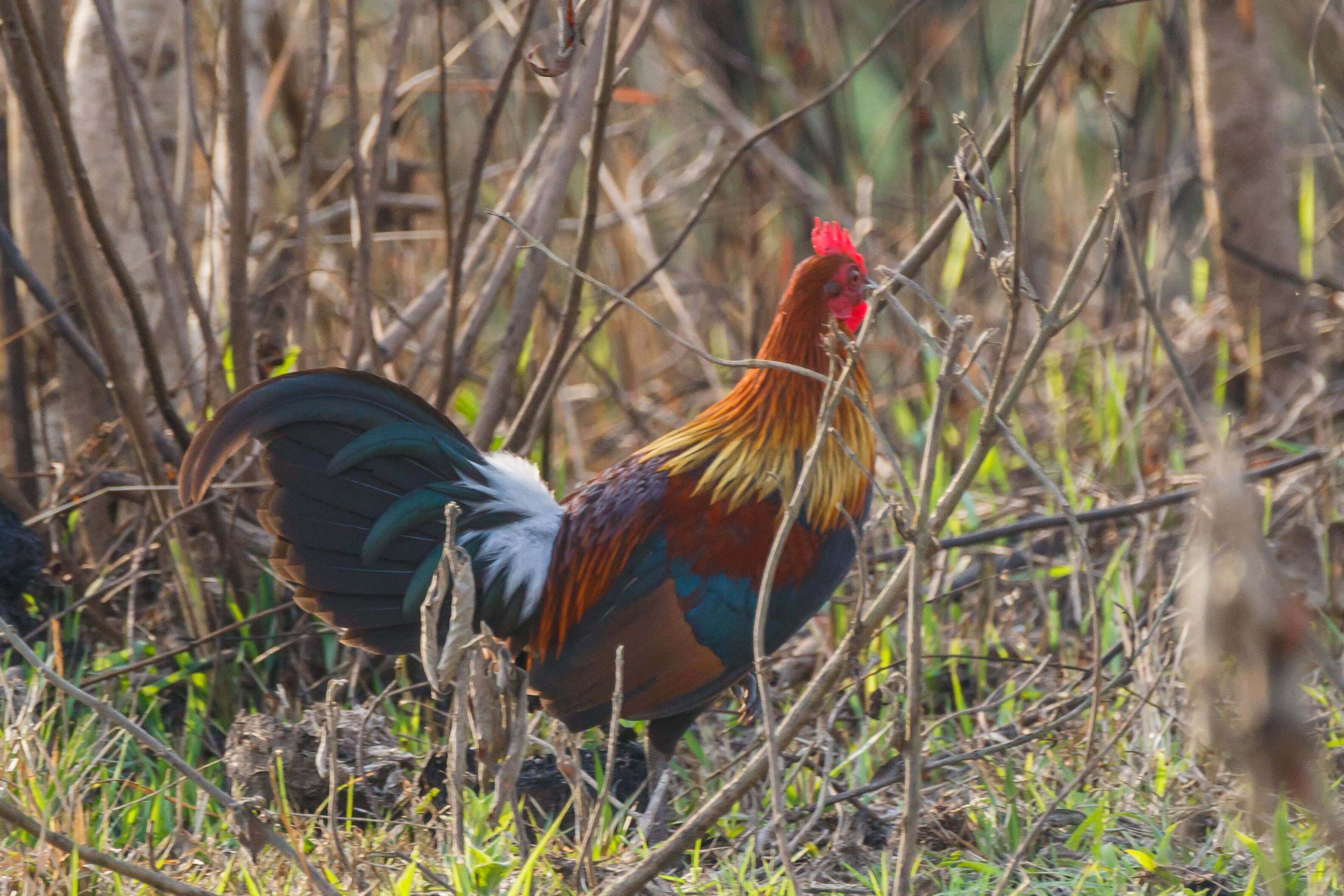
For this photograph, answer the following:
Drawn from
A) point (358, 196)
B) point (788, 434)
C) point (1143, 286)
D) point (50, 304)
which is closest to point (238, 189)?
point (358, 196)

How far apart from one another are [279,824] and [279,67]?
289cm

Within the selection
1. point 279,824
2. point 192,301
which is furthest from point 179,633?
point 279,824

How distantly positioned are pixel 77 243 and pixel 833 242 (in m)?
1.88

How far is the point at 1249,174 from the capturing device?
4414 millimetres

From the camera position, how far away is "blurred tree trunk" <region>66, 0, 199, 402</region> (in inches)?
140

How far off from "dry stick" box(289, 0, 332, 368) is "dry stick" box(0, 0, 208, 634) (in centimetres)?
53

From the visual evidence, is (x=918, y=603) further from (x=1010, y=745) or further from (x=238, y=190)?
(x=238, y=190)

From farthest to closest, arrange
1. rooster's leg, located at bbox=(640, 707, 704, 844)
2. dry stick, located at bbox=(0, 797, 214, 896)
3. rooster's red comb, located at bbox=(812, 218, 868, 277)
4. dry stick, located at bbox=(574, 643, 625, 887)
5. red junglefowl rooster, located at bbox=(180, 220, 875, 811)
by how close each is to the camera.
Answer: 1. rooster's red comb, located at bbox=(812, 218, 868, 277)
2. rooster's leg, located at bbox=(640, 707, 704, 844)
3. red junglefowl rooster, located at bbox=(180, 220, 875, 811)
4. dry stick, located at bbox=(574, 643, 625, 887)
5. dry stick, located at bbox=(0, 797, 214, 896)

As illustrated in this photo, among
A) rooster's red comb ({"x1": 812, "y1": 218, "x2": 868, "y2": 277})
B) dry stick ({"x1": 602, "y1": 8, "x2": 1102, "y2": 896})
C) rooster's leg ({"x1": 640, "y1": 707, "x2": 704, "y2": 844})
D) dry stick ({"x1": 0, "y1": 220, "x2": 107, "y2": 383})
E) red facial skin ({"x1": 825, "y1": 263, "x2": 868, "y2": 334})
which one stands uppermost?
rooster's red comb ({"x1": 812, "y1": 218, "x2": 868, "y2": 277})

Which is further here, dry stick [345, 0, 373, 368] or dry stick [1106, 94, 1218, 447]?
dry stick [345, 0, 373, 368]

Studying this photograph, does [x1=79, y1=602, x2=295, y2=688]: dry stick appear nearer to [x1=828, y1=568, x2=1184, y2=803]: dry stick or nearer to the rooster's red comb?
[x1=828, y1=568, x2=1184, y2=803]: dry stick

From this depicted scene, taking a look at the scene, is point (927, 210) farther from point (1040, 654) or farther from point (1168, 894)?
point (1168, 894)

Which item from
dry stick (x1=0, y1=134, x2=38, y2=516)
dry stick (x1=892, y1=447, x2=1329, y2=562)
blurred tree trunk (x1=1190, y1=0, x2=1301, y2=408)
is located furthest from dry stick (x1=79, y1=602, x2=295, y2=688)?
blurred tree trunk (x1=1190, y1=0, x2=1301, y2=408)

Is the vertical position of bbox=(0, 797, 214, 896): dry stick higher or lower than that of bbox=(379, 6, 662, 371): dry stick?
lower
